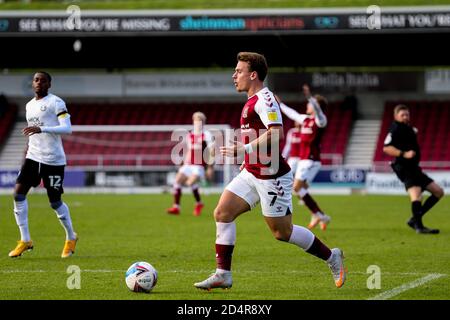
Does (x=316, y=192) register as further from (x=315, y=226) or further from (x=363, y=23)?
(x=315, y=226)

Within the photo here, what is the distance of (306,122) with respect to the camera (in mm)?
18203

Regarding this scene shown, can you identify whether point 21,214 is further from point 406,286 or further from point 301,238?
point 406,286

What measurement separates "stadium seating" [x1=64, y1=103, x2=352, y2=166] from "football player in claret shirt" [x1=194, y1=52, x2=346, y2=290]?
86.3 ft

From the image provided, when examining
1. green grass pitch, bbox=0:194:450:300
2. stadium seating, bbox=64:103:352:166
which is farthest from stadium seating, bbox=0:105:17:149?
green grass pitch, bbox=0:194:450:300

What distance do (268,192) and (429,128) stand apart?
3060 cm

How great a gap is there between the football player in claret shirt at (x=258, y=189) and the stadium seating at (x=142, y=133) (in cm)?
2630

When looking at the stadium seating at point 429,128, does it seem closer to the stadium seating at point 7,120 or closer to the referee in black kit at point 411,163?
the stadium seating at point 7,120

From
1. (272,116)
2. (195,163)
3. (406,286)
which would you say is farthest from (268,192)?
(195,163)

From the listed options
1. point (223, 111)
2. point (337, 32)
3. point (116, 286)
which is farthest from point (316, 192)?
point (116, 286)

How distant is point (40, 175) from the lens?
43.9 ft

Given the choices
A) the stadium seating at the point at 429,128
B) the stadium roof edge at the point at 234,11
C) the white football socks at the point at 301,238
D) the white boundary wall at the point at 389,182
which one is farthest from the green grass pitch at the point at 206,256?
the stadium seating at the point at 429,128

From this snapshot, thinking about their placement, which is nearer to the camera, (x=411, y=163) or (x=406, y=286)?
(x=406, y=286)

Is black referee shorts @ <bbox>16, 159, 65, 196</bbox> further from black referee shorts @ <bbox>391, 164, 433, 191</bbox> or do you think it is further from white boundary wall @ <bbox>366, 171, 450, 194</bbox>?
white boundary wall @ <bbox>366, 171, 450, 194</bbox>

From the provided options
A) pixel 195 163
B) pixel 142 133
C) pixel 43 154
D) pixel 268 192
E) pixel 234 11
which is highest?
pixel 234 11
